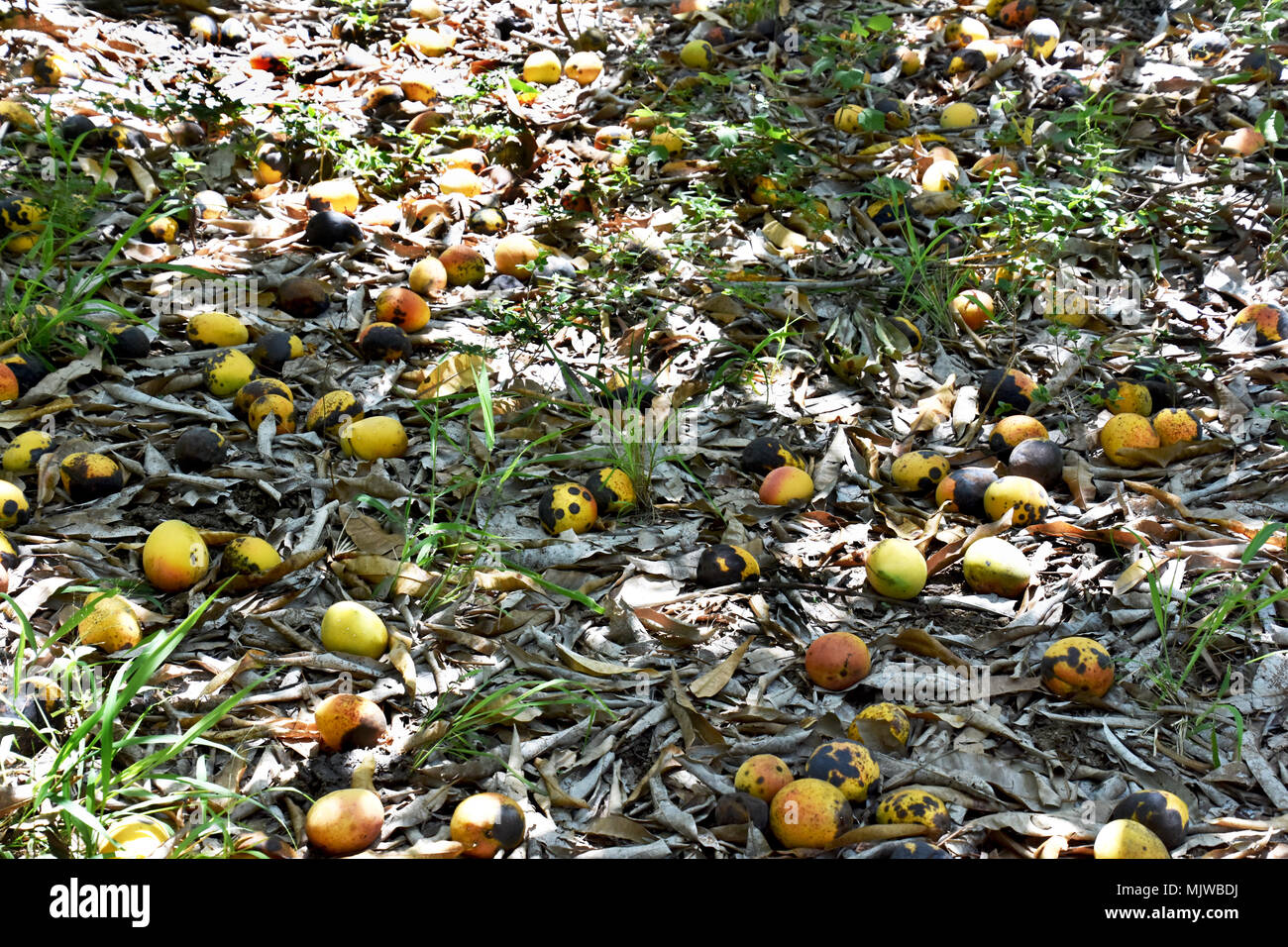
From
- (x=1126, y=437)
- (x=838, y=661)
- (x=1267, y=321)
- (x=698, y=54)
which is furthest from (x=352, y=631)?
(x=698, y=54)

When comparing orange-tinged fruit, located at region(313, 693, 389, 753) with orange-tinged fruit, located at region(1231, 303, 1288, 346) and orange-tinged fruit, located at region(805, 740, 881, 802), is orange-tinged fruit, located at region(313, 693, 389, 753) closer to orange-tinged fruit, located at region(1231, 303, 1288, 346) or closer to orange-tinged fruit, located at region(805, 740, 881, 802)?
orange-tinged fruit, located at region(805, 740, 881, 802)

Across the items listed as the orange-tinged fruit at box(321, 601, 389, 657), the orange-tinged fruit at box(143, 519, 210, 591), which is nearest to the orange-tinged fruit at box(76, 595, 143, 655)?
the orange-tinged fruit at box(143, 519, 210, 591)

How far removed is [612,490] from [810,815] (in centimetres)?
140

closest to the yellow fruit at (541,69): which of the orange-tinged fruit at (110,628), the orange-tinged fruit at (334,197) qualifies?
the orange-tinged fruit at (334,197)

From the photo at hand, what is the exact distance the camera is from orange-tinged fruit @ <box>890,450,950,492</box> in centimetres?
360

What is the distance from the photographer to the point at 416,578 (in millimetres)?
3160

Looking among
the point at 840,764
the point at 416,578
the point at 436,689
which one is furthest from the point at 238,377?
the point at 840,764

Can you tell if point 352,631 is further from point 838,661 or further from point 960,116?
point 960,116

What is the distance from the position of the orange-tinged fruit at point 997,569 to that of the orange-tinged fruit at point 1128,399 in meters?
0.94

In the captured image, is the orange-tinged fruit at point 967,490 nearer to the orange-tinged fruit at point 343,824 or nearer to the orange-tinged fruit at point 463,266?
the orange-tinged fruit at point 343,824

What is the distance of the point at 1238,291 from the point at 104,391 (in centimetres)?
445

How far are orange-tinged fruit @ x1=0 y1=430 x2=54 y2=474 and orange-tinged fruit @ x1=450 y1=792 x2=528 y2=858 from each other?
202cm
